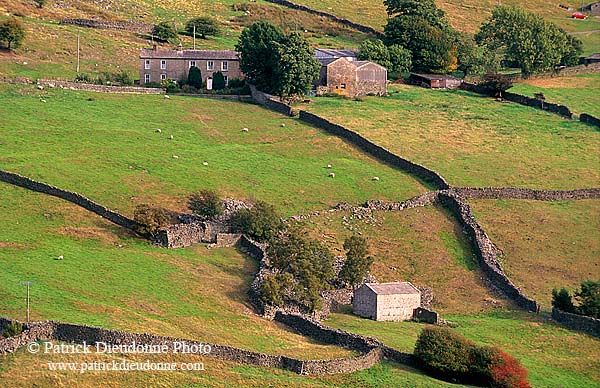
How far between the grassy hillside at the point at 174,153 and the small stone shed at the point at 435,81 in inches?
893

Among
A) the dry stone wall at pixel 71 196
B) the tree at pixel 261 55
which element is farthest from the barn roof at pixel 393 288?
the tree at pixel 261 55

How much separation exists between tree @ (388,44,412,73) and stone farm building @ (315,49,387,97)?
607 cm

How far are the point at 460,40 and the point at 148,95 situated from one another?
38.6 metres

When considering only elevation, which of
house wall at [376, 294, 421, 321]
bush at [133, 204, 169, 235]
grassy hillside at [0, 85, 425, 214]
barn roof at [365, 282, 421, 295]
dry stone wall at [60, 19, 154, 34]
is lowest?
house wall at [376, 294, 421, 321]

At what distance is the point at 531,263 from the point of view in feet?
290

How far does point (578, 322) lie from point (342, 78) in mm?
51177

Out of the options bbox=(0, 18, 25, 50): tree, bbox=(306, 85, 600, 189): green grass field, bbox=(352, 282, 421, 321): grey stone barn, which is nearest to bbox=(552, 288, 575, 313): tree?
bbox=(352, 282, 421, 321): grey stone barn

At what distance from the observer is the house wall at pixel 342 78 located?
124000 millimetres

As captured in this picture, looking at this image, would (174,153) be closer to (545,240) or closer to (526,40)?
(545,240)

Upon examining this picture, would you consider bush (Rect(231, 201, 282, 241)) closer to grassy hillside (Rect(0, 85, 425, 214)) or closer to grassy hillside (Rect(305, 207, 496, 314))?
grassy hillside (Rect(305, 207, 496, 314))

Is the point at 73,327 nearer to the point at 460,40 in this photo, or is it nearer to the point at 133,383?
the point at 133,383

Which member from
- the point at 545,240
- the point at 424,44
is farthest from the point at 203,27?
the point at 545,240

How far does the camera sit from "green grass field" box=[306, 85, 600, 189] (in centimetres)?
10394

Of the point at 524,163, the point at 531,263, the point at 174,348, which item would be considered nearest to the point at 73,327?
the point at 174,348
